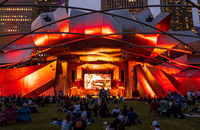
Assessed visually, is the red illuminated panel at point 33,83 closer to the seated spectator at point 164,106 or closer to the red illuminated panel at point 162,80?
the red illuminated panel at point 162,80

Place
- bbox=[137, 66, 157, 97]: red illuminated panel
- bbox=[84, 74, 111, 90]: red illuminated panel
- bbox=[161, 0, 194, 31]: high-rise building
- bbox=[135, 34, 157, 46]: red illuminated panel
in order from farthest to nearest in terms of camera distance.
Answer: bbox=[161, 0, 194, 31]: high-rise building < bbox=[84, 74, 111, 90]: red illuminated panel < bbox=[137, 66, 157, 97]: red illuminated panel < bbox=[135, 34, 157, 46]: red illuminated panel

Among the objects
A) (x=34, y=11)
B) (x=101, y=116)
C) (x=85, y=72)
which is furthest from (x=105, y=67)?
(x=34, y=11)

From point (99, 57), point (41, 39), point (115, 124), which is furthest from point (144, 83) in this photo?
point (115, 124)

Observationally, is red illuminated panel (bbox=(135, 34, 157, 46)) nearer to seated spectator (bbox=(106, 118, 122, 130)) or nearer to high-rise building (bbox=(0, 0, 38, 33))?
seated spectator (bbox=(106, 118, 122, 130))

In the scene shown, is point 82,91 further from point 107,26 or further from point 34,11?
point 34,11

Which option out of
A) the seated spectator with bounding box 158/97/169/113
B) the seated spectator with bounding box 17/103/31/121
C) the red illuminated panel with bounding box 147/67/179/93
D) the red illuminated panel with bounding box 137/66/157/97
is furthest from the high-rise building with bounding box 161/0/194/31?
the seated spectator with bounding box 17/103/31/121

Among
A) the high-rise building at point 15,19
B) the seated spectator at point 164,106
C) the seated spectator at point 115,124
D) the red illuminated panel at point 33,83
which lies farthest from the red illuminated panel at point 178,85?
the high-rise building at point 15,19

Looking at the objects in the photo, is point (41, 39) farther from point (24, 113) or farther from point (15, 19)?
point (15, 19)


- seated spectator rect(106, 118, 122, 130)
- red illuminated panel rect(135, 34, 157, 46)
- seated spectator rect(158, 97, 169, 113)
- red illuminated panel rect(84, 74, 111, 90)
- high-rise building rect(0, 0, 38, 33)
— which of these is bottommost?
seated spectator rect(158, 97, 169, 113)

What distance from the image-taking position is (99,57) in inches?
1353

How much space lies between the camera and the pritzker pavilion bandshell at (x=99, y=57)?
1011 inches

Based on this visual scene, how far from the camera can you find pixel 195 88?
30578mm

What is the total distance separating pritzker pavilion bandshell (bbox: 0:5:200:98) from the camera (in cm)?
2569

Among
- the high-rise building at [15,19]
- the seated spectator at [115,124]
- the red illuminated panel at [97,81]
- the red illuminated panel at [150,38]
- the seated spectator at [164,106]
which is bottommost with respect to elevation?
the seated spectator at [164,106]
